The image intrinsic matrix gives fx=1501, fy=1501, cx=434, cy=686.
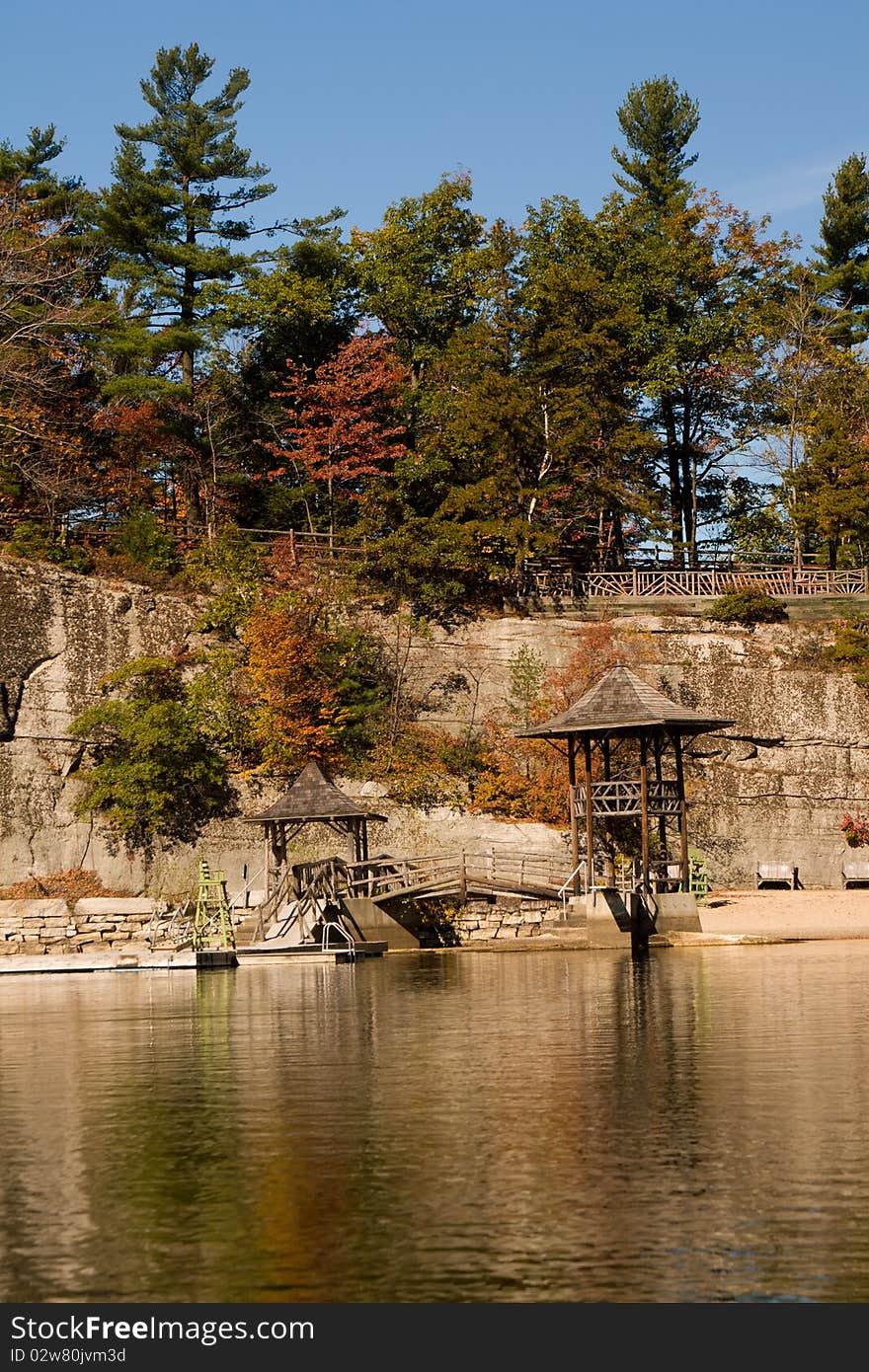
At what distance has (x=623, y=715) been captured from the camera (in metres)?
32.8

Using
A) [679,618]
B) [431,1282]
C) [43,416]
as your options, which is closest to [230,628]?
[43,416]

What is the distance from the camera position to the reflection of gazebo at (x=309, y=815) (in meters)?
33.5

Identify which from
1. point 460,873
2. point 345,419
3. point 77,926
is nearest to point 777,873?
point 460,873

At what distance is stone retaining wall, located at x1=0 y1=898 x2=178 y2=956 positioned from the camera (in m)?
35.3

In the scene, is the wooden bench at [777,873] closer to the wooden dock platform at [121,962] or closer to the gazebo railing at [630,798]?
the gazebo railing at [630,798]

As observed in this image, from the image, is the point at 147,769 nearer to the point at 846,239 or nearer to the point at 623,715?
the point at 623,715

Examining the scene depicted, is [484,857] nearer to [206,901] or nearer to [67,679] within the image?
[206,901]

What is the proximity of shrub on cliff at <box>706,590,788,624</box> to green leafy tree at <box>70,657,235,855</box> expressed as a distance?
51.1 feet

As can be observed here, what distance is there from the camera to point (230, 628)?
43.2 m

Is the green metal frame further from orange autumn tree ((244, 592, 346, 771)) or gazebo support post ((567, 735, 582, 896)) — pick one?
gazebo support post ((567, 735, 582, 896))

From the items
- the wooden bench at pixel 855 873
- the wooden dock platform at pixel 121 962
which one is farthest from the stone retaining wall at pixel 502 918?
the wooden bench at pixel 855 873

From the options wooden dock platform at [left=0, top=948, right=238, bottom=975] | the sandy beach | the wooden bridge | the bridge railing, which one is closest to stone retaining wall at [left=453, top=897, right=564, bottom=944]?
the wooden bridge

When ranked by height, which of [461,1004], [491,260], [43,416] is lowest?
[461,1004]

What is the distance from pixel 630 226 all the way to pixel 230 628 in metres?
22.7
